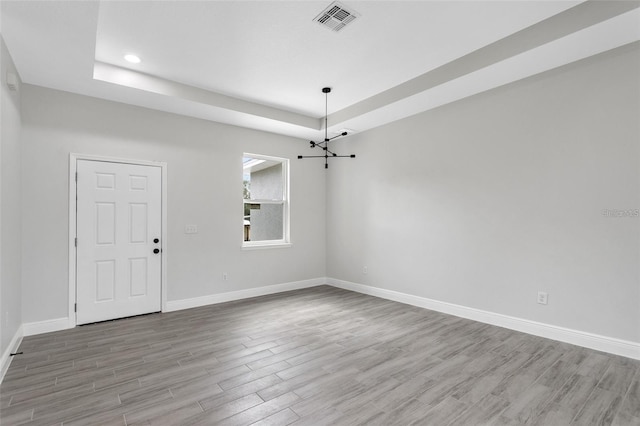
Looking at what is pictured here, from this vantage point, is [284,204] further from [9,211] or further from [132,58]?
[9,211]

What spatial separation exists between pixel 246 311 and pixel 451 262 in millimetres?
2982

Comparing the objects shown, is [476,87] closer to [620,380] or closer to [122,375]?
[620,380]

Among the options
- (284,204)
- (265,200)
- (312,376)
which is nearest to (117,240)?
(265,200)

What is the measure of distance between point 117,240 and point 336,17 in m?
3.78

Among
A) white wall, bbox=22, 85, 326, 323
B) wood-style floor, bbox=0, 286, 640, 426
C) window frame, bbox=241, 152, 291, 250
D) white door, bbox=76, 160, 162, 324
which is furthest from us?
window frame, bbox=241, 152, 291, 250

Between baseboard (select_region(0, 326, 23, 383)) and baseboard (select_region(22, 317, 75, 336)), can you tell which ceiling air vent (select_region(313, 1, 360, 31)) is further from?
baseboard (select_region(22, 317, 75, 336))

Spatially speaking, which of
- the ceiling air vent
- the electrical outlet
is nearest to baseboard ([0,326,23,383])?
the ceiling air vent

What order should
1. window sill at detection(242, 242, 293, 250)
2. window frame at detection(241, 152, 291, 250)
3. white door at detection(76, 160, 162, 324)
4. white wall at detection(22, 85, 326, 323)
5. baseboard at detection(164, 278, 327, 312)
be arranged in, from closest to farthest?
white wall at detection(22, 85, 326, 323), white door at detection(76, 160, 162, 324), baseboard at detection(164, 278, 327, 312), window sill at detection(242, 242, 293, 250), window frame at detection(241, 152, 291, 250)

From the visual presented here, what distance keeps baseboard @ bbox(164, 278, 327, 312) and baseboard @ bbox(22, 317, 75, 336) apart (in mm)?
1106

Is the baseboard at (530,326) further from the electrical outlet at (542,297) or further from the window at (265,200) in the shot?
the window at (265,200)

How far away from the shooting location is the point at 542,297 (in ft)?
11.4

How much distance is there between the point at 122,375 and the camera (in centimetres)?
264

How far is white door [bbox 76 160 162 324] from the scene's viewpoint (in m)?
3.89

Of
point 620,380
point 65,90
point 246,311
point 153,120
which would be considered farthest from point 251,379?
point 65,90
